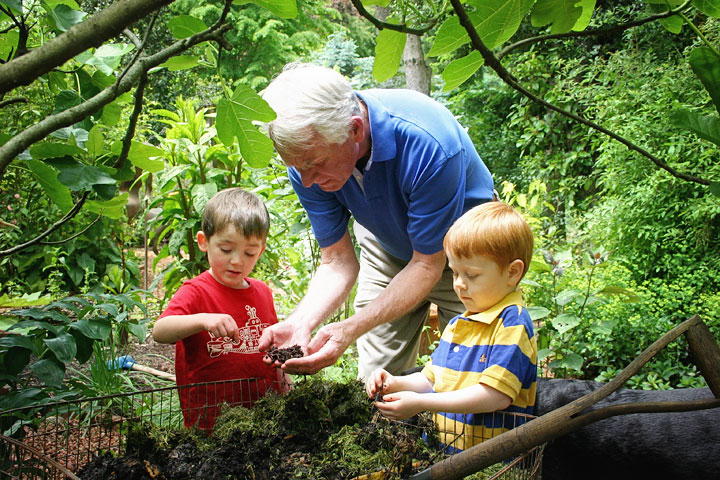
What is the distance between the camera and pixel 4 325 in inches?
63.1

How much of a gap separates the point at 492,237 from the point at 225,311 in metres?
1.10

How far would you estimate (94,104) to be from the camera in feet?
2.19

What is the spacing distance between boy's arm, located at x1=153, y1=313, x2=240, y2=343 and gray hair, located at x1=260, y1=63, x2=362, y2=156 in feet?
1.85

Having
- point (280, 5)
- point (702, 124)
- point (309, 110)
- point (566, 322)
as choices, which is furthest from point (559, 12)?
point (566, 322)

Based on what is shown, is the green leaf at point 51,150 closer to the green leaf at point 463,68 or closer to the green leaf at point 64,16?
the green leaf at point 64,16

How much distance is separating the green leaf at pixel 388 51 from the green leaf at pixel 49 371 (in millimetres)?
1079

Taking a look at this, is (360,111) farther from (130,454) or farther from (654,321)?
(654,321)

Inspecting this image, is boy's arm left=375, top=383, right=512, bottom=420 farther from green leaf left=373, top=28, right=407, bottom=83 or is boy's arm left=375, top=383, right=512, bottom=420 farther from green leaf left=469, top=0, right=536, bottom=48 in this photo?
green leaf left=469, top=0, right=536, bottom=48

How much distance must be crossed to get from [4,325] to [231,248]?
808 millimetres

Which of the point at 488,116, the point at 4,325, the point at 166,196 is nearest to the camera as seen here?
the point at 4,325

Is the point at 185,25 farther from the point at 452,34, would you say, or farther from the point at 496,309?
the point at 496,309

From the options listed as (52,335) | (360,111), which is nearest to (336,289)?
(360,111)

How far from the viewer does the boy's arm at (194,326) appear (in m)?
1.81

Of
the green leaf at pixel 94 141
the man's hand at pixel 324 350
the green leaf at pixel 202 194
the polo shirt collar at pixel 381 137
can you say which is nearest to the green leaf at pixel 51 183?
the green leaf at pixel 94 141
